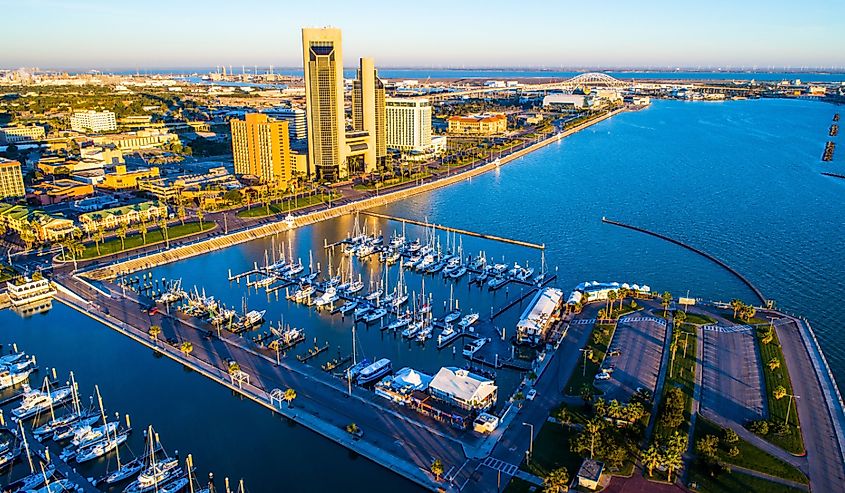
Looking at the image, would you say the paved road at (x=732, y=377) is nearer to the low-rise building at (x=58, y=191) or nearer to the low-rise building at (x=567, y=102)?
the low-rise building at (x=58, y=191)

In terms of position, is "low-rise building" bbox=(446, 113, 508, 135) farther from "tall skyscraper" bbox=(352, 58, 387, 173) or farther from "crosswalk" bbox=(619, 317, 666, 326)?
"crosswalk" bbox=(619, 317, 666, 326)

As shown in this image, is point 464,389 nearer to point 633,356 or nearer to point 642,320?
point 633,356

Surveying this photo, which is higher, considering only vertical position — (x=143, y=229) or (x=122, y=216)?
(x=143, y=229)

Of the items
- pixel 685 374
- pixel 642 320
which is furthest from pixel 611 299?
pixel 685 374

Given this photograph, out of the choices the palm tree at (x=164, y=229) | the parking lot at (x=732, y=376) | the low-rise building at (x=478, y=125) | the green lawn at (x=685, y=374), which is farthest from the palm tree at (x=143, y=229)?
the low-rise building at (x=478, y=125)

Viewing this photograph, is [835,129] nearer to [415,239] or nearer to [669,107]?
[669,107]

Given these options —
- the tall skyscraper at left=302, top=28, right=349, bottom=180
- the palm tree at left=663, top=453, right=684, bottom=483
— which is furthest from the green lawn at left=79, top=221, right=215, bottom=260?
the palm tree at left=663, top=453, right=684, bottom=483

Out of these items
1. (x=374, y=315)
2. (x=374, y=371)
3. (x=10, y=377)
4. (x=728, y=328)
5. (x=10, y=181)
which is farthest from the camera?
(x=10, y=181)
